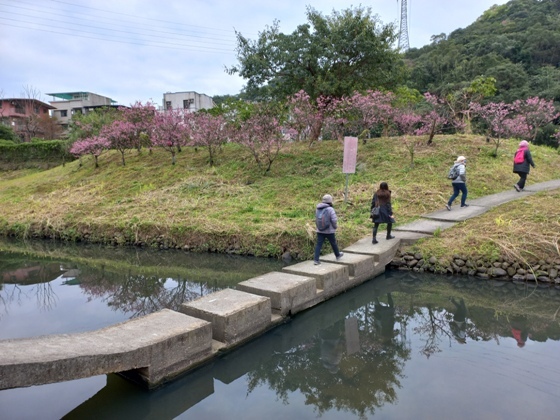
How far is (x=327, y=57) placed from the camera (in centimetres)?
1623

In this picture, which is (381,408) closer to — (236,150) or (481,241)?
(481,241)

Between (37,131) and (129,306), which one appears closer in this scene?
(129,306)

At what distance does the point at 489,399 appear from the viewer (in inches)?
148

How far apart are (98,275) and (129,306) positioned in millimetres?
2893

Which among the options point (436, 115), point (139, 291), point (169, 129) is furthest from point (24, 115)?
point (436, 115)

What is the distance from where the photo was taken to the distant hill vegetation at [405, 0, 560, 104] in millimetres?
29828

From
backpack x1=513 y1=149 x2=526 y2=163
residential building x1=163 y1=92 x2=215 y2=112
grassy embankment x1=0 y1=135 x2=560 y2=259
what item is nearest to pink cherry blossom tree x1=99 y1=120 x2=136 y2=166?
grassy embankment x1=0 y1=135 x2=560 y2=259

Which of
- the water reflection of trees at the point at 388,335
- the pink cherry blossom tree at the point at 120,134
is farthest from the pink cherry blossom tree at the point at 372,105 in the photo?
the pink cherry blossom tree at the point at 120,134

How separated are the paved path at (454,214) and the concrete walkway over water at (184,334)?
152 centimetres

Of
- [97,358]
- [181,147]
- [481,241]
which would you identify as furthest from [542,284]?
[181,147]

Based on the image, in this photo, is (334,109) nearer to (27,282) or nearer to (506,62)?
(27,282)

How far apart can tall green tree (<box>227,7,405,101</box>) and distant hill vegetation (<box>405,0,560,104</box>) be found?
15445 millimetres

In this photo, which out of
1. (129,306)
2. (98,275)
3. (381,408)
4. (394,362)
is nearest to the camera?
(381,408)

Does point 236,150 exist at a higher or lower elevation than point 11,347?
higher
